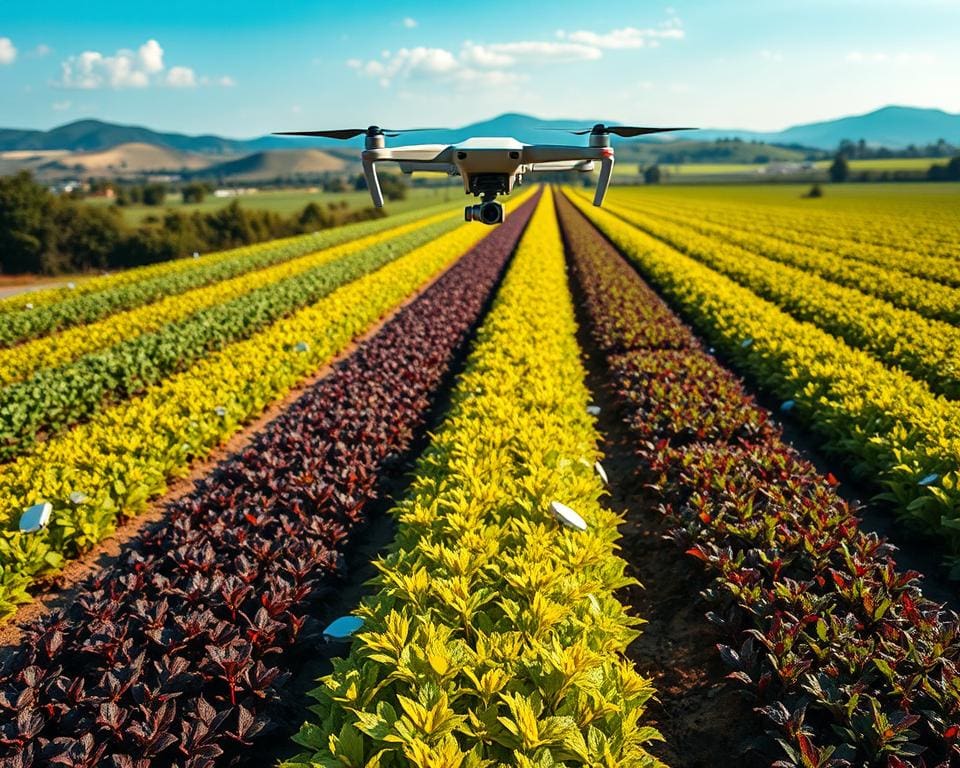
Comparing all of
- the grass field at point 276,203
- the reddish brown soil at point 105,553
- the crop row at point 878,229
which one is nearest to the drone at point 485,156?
the reddish brown soil at point 105,553

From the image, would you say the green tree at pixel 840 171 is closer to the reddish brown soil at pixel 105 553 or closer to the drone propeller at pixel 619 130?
the reddish brown soil at pixel 105 553

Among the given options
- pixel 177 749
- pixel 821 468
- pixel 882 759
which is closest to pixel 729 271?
pixel 821 468

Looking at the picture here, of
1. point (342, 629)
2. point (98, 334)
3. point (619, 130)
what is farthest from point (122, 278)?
point (619, 130)

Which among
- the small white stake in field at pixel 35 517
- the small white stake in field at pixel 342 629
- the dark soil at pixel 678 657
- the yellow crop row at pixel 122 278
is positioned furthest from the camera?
the yellow crop row at pixel 122 278

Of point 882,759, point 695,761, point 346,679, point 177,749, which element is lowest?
point 695,761

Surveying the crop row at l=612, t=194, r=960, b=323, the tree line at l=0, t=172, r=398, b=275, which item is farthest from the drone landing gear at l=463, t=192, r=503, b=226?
the tree line at l=0, t=172, r=398, b=275

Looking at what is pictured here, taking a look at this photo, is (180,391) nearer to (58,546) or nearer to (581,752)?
(58,546)
